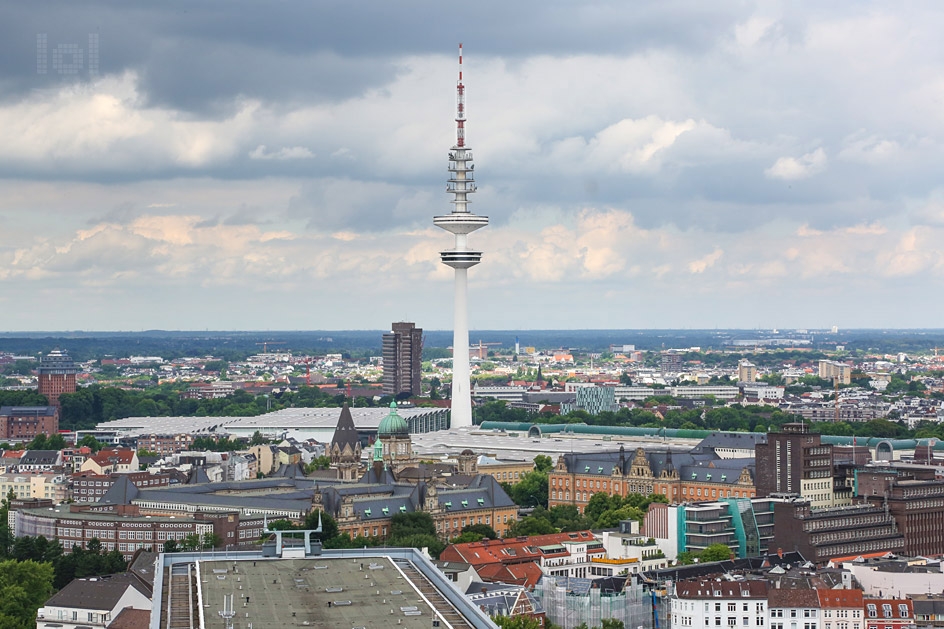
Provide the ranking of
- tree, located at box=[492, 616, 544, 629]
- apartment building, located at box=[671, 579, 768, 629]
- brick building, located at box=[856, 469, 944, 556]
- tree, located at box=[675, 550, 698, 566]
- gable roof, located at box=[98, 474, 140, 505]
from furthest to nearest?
gable roof, located at box=[98, 474, 140, 505] → brick building, located at box=[856, 469, 944, 556] → tree, located at box=[675, 550, 698, 566] → apartment building, located at box=[671, 579, 768, 629] → tree, located at box=[492, 616, 544, 629]

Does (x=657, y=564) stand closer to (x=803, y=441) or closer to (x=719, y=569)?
(x=719, y=569)

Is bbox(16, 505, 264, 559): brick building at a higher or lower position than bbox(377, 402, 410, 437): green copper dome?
lower

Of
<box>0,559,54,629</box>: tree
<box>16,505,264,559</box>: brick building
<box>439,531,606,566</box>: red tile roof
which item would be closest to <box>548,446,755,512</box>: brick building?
<box>439,531,606,566</box>: red tile roof

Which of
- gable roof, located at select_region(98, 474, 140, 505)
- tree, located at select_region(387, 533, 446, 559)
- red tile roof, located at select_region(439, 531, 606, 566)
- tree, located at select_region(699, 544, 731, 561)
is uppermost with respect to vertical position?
gable roof, located at select_region(98, 474, 140, 505)

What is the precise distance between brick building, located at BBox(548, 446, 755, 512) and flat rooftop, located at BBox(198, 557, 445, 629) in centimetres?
8727

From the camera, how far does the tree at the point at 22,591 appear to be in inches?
4158

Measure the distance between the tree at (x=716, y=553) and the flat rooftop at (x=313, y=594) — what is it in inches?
1968

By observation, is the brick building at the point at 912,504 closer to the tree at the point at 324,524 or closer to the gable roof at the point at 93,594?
the tree at the point at 324,524

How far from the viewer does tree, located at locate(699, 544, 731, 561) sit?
130 m

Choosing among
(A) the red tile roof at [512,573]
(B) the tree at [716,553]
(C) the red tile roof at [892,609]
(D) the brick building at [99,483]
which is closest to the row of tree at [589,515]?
(B) the tree at [716,553]

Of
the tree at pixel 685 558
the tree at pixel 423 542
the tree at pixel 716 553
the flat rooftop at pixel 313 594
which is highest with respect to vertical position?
the flat rooftop at pixel 313 594

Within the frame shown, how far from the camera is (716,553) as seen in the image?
429 feet

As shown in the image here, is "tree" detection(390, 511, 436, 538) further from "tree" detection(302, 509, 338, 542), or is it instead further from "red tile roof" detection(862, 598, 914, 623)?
"red tile roof" detection(862, 598, 914, 623)

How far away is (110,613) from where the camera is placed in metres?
105
